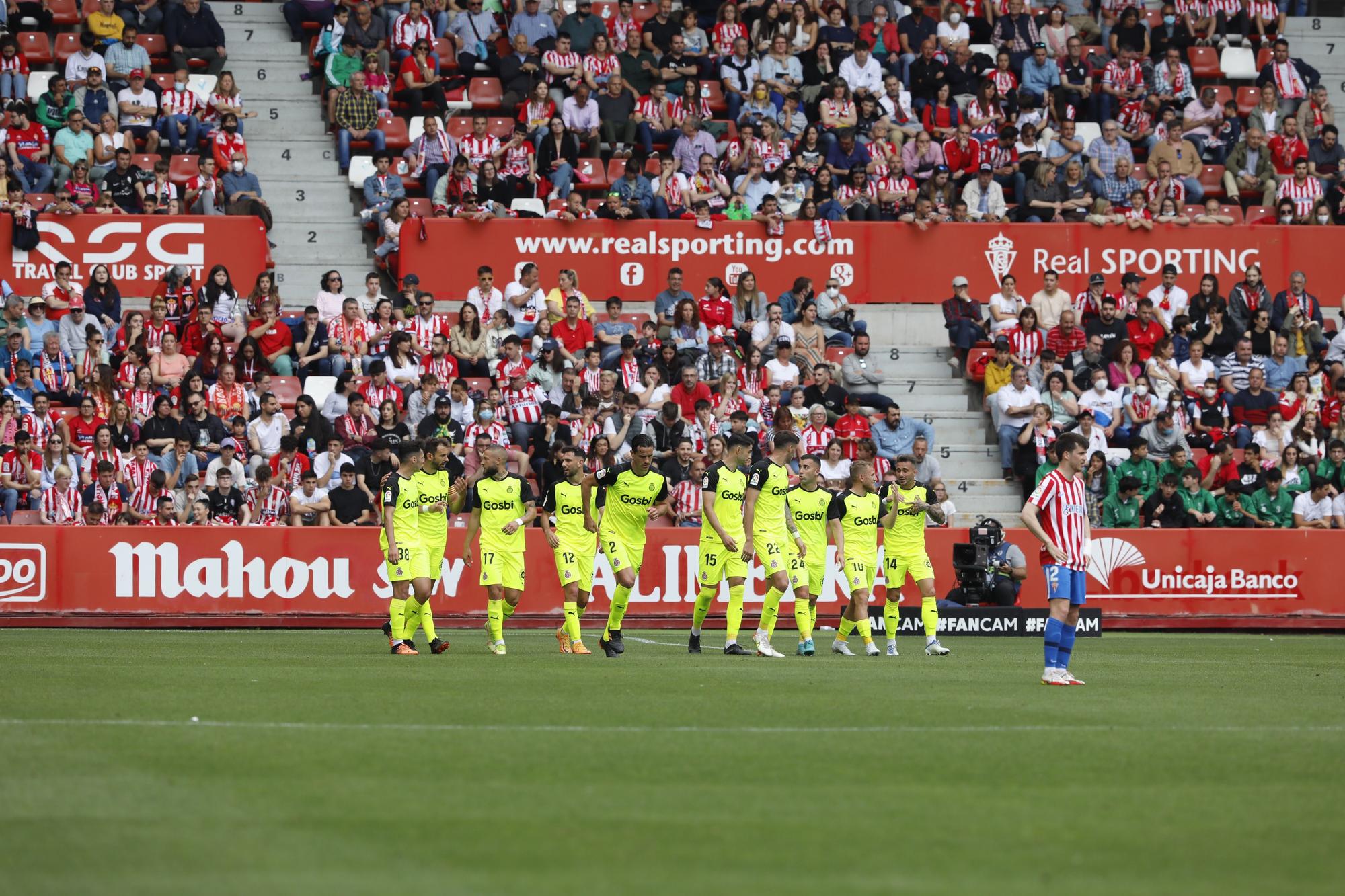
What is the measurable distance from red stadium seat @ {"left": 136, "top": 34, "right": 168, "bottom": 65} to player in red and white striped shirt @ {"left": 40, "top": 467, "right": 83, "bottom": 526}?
988cm

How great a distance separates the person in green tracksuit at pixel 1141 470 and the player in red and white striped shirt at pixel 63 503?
46.9 feet

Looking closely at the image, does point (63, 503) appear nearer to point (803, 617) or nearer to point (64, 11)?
point (803, 617)

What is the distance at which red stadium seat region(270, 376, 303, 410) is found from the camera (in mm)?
25406

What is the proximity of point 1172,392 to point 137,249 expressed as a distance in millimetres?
16252

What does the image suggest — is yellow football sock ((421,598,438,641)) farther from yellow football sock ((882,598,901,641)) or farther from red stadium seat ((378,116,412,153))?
red stadium seat ((378,116,412,153))

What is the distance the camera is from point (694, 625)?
59.8ft

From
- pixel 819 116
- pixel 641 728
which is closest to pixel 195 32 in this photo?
pixel 819 116

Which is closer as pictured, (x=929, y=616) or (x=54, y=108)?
(x=929, y=616)

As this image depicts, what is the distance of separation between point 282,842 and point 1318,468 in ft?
72.7

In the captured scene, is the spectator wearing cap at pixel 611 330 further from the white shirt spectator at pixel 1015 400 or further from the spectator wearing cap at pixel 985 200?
the spectator wearing cap at pixel 985 200

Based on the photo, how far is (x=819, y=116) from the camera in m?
30.9

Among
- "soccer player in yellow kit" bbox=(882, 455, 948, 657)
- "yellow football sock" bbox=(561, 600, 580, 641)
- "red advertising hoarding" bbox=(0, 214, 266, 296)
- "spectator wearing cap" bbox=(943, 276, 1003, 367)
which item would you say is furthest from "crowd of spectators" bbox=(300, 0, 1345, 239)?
"yellow football sock" bbox=(561, 600, 580, 641)

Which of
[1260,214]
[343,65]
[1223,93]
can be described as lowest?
[1260,214]

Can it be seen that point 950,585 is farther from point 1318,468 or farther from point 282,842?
point 282,842
